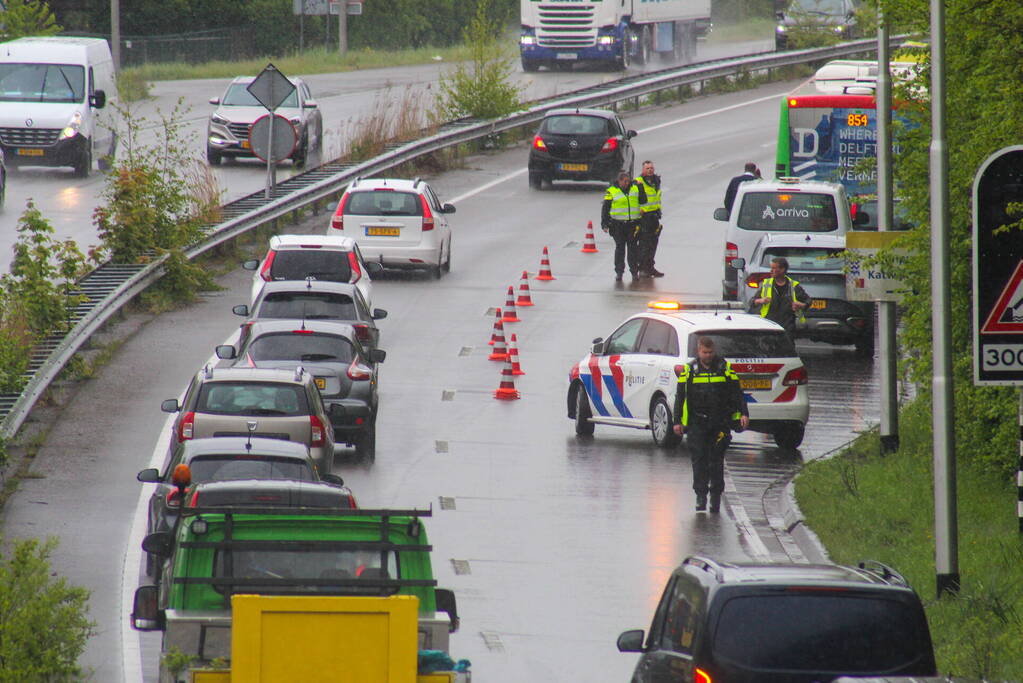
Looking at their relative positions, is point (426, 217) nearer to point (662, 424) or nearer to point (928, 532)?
point (662, 424)

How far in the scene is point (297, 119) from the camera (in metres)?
42.2

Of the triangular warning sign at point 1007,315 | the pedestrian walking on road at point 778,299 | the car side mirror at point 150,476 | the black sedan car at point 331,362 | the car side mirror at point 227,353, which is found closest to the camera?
the triangular warning sign at point 1007,315

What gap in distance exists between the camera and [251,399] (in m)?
18.9

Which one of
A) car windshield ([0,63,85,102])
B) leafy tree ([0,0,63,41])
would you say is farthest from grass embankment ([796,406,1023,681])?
leafy tree ([0,0,63,41])

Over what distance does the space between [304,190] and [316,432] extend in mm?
18430

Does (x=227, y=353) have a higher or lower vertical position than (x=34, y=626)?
higher

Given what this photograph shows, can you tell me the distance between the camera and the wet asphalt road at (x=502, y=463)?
15.5 metres

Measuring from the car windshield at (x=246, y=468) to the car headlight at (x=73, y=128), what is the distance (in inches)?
948

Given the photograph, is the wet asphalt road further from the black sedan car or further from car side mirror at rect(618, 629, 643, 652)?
car side mirror at rect(618, 629, 643, 652)

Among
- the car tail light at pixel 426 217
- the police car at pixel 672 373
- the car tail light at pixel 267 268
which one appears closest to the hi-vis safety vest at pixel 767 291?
the police car at pixel 672 373

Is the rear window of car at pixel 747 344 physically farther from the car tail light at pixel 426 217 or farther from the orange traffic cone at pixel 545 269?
the orange traffic cone at pixel 545 269

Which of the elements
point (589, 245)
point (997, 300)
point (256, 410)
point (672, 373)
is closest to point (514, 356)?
point (672, 373)

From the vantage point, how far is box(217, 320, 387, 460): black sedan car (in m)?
21.2

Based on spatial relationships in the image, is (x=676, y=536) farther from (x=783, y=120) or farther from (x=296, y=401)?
(x=783, y=120)
